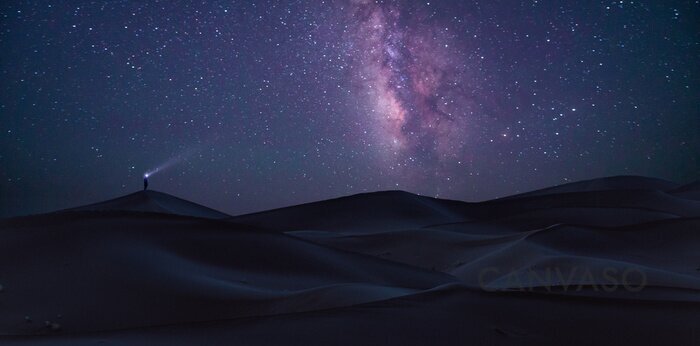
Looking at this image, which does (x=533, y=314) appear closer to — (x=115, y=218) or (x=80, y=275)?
(x=80, y=275)

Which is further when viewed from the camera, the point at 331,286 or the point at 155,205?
the point at 155,205

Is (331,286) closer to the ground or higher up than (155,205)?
closer to the ground

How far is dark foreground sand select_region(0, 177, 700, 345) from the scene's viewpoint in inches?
145

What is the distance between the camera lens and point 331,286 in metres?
5.25

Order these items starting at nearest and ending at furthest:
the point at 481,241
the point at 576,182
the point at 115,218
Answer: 1. the point at 115,218
2. the point at 481,241
3. the point at 576,182

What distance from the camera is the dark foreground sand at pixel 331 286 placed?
368 cm

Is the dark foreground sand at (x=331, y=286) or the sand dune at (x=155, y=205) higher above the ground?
the sand dune at (x=155, y=205)

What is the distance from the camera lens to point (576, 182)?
35.1 metres

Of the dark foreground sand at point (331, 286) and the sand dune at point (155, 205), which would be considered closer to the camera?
the dark foreground sand at point (331, 286)

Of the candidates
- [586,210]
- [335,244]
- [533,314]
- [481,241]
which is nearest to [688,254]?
[481,241]

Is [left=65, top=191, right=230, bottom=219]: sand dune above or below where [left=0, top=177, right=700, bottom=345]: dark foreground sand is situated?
above

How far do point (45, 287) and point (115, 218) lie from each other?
2933 mm

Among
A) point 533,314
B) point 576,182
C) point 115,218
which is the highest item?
point 576,182

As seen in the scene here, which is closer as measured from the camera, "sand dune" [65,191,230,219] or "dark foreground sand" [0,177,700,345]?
"dark foreground sand" [0,177,700,345]
